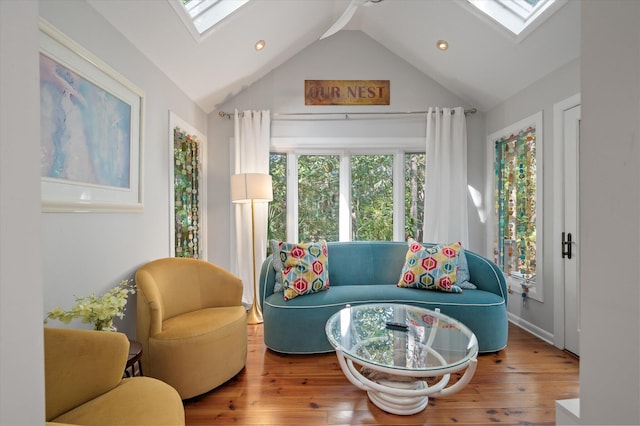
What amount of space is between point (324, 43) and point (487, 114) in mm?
2194

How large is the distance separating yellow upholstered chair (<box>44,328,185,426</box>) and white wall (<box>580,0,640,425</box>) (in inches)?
53.2

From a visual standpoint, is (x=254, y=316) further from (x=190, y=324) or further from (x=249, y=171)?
(x=249, y=171)

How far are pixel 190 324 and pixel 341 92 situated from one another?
305 centimetres

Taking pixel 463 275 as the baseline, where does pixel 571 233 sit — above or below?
above

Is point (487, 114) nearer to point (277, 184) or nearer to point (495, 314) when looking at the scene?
point (495, 314)

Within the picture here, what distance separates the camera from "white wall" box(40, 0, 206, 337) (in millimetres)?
1588

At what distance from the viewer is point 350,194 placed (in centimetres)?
391

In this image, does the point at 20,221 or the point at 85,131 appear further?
the point at 85,131

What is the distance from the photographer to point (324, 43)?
3770 millimetres

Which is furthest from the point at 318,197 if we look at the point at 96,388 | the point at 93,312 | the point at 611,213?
the point at 611,213

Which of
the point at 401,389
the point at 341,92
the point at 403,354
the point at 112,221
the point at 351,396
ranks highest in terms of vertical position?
the point at 341,92

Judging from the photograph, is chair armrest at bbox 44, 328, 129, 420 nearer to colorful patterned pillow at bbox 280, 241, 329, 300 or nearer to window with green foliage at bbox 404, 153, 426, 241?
colorful patterned pillow at bbox 280, 241, 329, 300

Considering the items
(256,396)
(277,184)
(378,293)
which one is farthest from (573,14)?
(256,396)

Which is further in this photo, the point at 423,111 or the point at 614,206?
the point at 423,111
